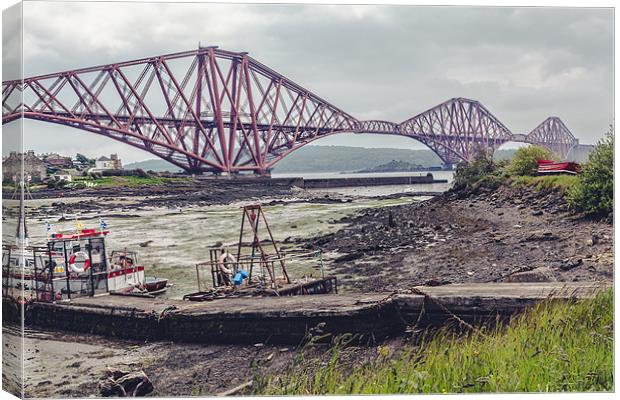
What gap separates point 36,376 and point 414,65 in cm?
440

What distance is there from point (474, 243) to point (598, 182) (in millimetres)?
1313

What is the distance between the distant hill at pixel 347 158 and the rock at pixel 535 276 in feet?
4.68

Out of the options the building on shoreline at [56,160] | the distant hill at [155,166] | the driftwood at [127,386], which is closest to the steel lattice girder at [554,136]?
the distant hill at [155,166]

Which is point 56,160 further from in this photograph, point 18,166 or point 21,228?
point 21,228

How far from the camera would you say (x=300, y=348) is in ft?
19.8

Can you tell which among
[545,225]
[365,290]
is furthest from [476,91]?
[365,290]

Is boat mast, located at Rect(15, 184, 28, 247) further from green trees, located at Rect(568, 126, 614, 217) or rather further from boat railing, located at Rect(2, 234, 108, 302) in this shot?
green trees, located at Rect(568, 126, 614, 217)

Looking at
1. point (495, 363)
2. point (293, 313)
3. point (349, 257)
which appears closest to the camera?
point (495, 363)

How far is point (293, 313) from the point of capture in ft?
20.2

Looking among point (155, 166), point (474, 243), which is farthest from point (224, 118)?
point (474, 243)

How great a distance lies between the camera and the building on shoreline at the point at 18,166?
223 inches

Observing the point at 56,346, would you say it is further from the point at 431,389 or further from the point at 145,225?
the point at 431,389

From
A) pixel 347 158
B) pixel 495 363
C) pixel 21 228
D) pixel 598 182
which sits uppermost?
pixel 347 158

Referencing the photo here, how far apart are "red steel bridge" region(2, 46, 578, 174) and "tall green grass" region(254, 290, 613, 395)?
179 centimetres
